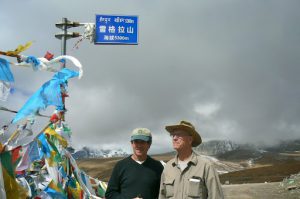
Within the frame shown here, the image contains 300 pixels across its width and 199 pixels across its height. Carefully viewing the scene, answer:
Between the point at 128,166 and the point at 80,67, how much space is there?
1490 millimetres

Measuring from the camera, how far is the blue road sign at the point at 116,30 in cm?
873

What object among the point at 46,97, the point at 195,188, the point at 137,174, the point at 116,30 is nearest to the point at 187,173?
the point at 195,188

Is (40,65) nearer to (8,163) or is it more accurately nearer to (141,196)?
(8,163)

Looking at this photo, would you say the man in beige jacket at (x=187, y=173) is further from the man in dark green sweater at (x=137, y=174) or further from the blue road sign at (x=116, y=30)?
the blue road sign at (x=116, y=30)

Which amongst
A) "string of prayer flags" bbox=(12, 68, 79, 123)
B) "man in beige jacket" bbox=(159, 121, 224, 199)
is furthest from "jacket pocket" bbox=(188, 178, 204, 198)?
"string of prayer flags" bbox=(12, 68, 79, 123)

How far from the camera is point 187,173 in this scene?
4711 millimetres

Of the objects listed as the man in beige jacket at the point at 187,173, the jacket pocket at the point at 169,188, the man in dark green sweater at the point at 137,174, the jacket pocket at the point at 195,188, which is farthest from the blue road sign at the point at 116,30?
the jacket pocket at the point at 195,188

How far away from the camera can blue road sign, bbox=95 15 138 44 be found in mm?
8727

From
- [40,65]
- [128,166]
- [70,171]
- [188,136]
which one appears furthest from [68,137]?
[188,136]

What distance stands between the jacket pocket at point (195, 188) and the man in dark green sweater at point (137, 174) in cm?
57

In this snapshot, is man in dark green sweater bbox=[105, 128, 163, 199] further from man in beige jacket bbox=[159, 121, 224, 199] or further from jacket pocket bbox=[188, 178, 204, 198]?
jacket pocket bbox=[188, 178, 204, 198]

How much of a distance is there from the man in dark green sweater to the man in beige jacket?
188mm

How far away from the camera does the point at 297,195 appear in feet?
79.4

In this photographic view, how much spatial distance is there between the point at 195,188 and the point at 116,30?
4917 millimetres
